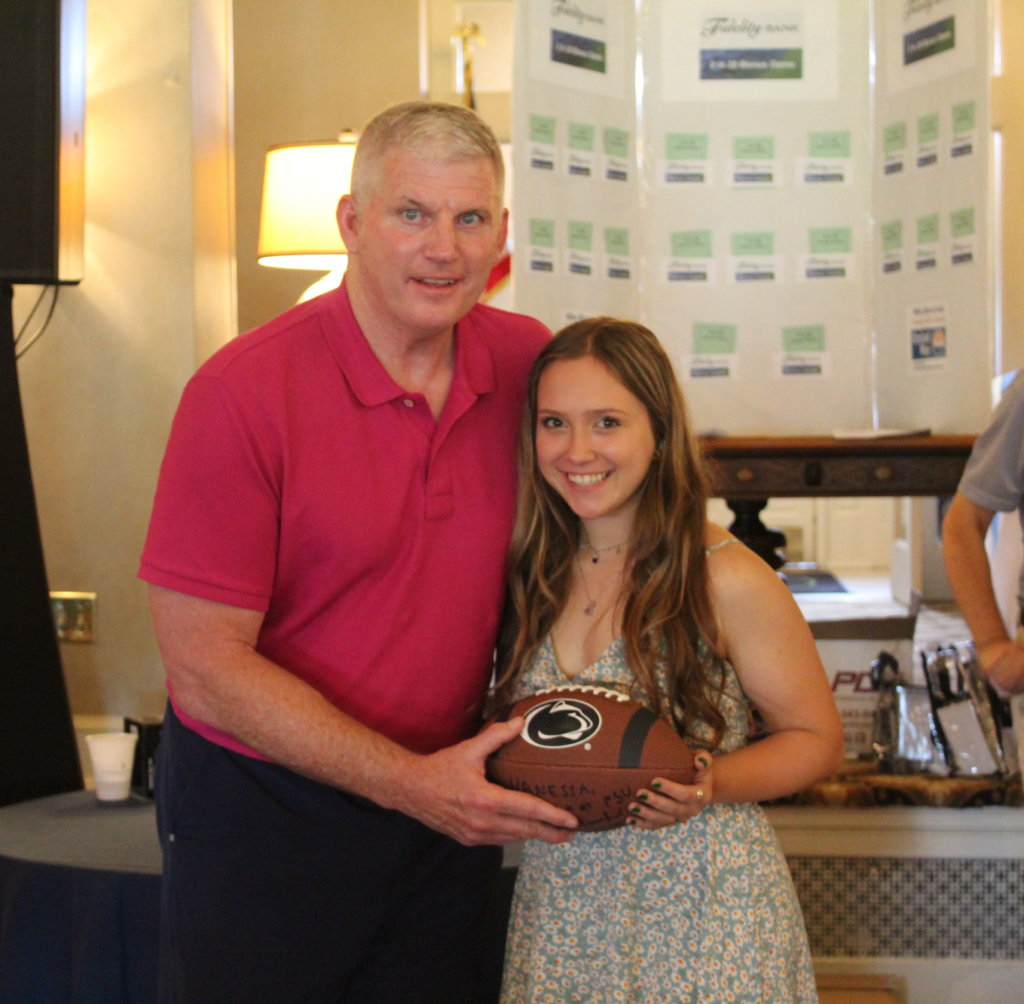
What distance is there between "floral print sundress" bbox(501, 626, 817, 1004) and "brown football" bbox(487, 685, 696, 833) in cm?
11

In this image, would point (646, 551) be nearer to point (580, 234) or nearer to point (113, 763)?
point (113, 763)

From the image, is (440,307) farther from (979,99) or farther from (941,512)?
(941,512)

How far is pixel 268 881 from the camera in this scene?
1.38 metres

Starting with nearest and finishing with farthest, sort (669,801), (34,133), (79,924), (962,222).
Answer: (669,801), (79,924), (34,133), (962,222)

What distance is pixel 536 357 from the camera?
1.54 metres

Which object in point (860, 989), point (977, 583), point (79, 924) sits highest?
point (977, 583)

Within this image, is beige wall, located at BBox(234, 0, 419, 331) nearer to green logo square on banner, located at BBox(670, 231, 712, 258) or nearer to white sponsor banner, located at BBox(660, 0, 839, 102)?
white sponsor banner, located at BBox(660, 0, 839, 102)

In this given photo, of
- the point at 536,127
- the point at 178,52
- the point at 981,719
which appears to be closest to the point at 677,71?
the point at 536,127

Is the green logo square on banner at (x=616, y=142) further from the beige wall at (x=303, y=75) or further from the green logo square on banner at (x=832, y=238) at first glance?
Answer: the beige wall at (x=303, y=75)

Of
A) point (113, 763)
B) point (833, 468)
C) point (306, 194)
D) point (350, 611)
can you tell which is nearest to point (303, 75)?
point (306, 194)

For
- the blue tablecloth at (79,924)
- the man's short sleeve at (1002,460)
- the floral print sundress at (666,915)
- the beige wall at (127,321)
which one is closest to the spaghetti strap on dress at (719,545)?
the floral print sundress at (666,915)

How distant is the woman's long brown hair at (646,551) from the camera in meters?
1.36

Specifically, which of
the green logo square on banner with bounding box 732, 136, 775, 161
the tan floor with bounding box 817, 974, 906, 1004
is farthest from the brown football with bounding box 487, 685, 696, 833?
the green logo square on banner with bounding box 732, 136, 775, 161

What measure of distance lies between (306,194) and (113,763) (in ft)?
5.04
